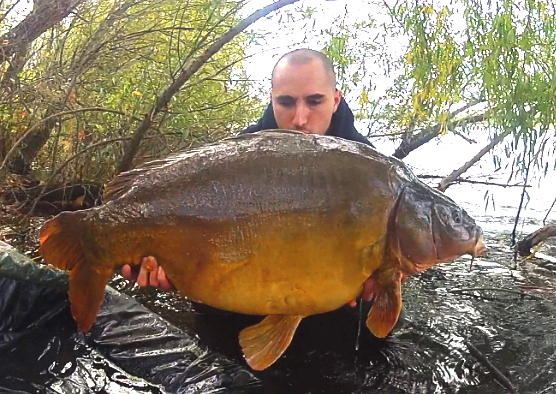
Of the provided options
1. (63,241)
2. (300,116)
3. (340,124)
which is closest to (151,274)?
(63,241)

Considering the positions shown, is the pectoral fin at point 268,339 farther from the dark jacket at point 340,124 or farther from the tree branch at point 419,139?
the tree branch at point 419,139

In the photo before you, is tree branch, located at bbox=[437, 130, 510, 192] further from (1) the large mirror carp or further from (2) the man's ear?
(1) the large mirror carp

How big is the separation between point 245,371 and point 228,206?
2.50 feet

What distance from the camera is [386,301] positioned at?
1538 mm

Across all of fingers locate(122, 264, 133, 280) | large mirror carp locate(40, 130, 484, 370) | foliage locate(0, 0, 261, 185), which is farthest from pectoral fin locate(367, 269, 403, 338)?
foliage locate(0, 0, 261, 185)

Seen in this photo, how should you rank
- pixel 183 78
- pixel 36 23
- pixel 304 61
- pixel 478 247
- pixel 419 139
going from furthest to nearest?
1. pixel 419 139
2. pixel 36 23
3. pixel 183 78
4. pixel 304 61
5. pixel 478 247

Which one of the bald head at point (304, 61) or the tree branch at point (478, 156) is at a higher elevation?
the bald head at point (304, 61)

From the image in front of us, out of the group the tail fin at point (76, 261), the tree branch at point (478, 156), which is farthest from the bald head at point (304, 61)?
the tree branch at point (478, 156)

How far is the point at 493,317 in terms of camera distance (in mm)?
2996

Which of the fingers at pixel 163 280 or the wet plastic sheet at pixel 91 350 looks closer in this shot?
the fingers at pixel 163 280

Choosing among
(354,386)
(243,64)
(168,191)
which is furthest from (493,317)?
(243,64)

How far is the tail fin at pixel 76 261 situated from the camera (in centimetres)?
147

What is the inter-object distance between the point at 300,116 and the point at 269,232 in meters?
0.98

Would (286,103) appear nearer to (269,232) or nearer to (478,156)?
(269,232)
